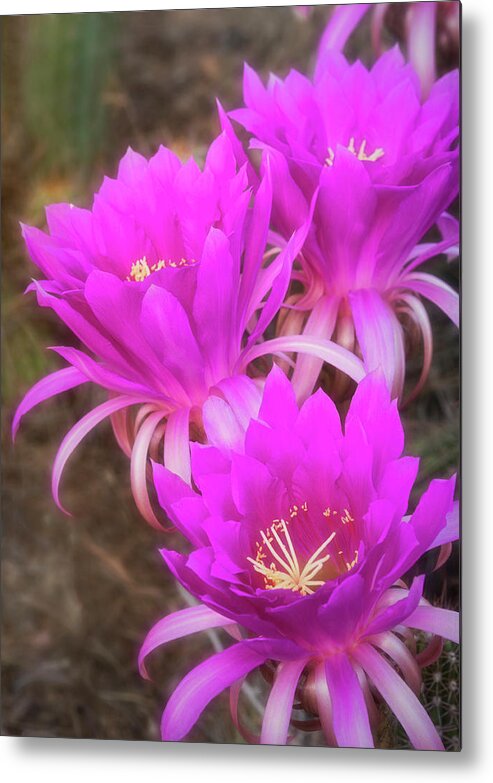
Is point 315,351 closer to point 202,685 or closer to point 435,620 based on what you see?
point 435,620

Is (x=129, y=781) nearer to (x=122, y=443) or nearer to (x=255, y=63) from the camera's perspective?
(x=122, y=443)

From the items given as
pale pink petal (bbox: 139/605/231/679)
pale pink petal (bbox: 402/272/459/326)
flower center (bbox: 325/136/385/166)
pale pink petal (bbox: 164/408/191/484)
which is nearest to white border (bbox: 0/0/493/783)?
pale pink petal (bbox: 402/272/459/326)

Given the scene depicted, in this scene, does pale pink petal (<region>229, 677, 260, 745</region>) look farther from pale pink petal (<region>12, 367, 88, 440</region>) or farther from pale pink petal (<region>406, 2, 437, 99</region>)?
pale pink petal (<region>406, 2, 437, 99</region>)

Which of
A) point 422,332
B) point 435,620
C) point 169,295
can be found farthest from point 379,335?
point 435,620

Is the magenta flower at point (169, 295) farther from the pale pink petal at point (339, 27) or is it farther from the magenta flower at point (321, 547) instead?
the pale pink petal at point (339, 27)

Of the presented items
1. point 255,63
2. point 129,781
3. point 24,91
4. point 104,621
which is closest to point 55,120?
point 24,91

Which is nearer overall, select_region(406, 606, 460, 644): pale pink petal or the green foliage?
select_region(406, 606, 460, 644): pale pink petal
